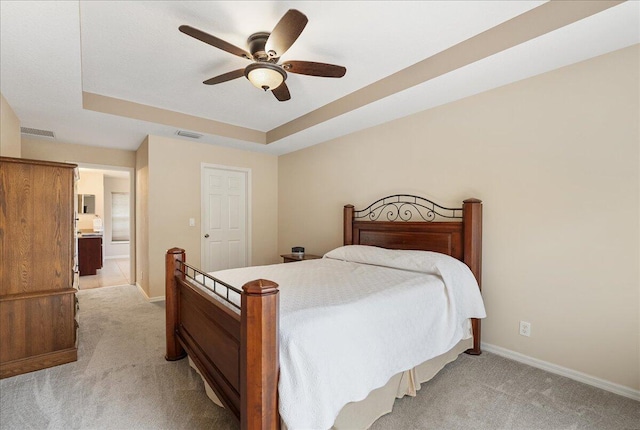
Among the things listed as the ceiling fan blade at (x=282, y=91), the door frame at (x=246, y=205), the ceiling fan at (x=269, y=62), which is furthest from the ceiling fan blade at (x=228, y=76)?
the door frame at (x=246, y=205)

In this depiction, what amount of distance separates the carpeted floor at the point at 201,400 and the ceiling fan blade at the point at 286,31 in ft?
7.71

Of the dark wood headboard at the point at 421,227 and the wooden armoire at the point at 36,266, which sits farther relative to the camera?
the dark wood headboard at the point at 421,227

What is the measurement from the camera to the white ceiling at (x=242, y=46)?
192 centimetres

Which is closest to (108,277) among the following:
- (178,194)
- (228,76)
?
(178,194)

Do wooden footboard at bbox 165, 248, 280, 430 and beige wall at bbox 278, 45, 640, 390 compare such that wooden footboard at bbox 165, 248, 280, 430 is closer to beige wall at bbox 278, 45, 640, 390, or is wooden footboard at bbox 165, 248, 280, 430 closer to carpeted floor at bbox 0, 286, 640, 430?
carpeted floor at bbox 0, 286, 640, 430

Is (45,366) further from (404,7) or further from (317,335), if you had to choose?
(404,7)

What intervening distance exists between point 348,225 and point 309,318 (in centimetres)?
251

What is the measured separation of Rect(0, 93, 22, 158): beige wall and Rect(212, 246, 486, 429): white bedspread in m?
2.60

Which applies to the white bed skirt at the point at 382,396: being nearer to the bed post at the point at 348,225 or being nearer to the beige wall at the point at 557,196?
the beige wall at the point at 557,196

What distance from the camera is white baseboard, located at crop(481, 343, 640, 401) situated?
81.6 inches

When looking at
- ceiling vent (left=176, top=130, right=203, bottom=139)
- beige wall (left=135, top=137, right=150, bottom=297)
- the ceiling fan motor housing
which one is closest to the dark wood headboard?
the ceiling fan motor housing

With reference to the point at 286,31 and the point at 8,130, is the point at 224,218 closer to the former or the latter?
the point at 8,130

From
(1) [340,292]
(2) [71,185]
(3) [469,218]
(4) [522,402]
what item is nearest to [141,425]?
(1) [340,292]

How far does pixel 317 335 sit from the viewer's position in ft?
4.74
